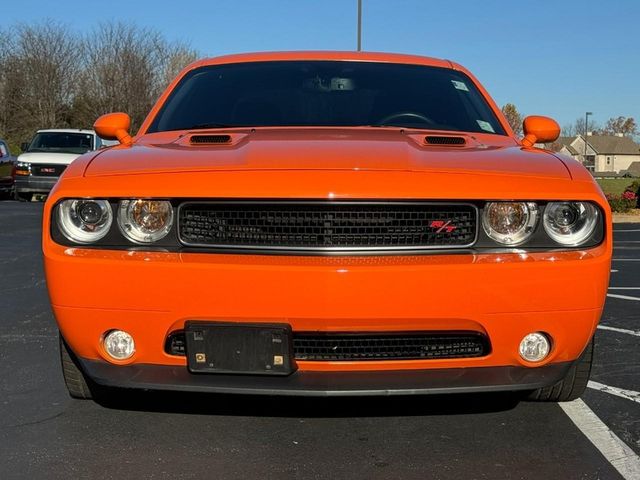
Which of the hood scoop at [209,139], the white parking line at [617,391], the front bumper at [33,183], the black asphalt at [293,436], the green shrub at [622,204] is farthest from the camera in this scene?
the green shrub at [622,204]

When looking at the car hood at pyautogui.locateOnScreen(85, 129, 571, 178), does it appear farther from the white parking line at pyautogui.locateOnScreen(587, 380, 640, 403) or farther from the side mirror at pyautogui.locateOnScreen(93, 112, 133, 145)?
the white parking line at pyautogui.locateOnScreen(587, 380, 640, 403)

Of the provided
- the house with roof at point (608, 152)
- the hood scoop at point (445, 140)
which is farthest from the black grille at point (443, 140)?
the house with roof at point (608, 152)

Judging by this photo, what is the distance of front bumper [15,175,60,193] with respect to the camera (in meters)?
18.4

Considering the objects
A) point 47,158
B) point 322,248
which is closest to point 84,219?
Result: point 322,248

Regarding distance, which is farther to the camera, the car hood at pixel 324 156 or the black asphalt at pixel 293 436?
the black asphalt at pixel 293 436

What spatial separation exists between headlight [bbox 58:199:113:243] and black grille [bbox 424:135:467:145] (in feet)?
4.42

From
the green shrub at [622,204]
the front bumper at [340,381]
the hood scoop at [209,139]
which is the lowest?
the green shrub at [622,204]

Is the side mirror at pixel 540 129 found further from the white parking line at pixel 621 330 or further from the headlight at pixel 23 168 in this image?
the headlight at pixel 23 168

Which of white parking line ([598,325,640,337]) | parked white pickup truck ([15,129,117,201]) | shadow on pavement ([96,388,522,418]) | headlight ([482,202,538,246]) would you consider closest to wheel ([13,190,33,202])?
parked white pickup truck ([15,129,117,201])

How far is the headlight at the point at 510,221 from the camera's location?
2.56 metres

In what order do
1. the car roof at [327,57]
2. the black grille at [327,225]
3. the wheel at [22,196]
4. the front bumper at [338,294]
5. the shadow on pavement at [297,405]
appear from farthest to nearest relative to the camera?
the wheel at [22,196]
the car roof at [327,57]
the shadow on pavement at [297,405]
the black grille at [327,225]
the front bumper at [338,294]

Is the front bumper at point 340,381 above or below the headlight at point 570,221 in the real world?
below

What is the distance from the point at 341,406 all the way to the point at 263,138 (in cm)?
123

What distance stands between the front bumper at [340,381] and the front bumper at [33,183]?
1690 cm
